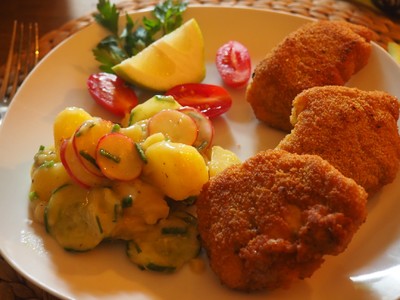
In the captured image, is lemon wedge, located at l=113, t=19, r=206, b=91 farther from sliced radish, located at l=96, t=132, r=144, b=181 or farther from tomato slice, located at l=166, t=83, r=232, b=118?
sliced radish, located at l=96, t=132, r=144, b=181

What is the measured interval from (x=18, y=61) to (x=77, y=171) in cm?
126

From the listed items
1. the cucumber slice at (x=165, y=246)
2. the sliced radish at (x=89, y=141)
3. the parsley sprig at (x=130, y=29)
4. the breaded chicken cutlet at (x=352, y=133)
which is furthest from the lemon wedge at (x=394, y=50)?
the sliced radish at (x=89, y=141)

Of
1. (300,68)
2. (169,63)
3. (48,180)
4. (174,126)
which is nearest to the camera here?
(48,180)

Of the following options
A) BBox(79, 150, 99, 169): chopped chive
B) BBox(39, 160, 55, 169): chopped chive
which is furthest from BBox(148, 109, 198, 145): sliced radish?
BBox(39, 160, 55, 169): chopped chive

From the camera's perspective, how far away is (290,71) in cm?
254

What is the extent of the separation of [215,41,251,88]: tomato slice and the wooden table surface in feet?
3.74

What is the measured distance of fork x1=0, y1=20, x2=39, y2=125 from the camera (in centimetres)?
285

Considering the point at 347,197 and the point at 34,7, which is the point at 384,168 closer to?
the point at 347,197

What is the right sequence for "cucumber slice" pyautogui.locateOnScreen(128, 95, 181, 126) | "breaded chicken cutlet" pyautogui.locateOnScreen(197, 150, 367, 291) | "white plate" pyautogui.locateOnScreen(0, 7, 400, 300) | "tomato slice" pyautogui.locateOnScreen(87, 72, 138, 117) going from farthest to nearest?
1. "tomato slice" pyautogui.locateOnScreen(87, 72, 138, 117)
2. "cucumber slice" pyautogui.locateOnScreen(128, 95, 181, 126)
3. "white plate" pyautogui.locateOnScreen(0, 7, 400, 300)
4. "breaded chicken cutlet" pyautogui.locateOnScreen(197, 150, 367, 291)

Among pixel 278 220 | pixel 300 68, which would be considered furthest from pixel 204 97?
pixel 278 220

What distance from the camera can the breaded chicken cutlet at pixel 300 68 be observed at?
8.30 ft

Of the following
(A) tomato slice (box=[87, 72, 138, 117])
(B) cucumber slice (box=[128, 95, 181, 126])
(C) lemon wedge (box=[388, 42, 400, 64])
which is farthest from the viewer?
(C) lemon wedge (box=[388, 42, 400, 64])

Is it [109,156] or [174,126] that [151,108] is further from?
[109,156]

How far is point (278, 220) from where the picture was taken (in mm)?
1794
